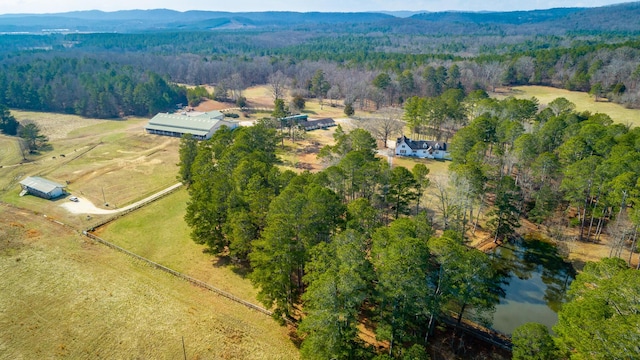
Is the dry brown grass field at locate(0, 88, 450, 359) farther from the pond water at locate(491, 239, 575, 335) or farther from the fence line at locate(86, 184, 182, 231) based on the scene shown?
the pond water at locate(491, 239, 575, 335)

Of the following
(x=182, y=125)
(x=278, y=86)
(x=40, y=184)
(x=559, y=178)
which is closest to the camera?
(x=559, y=178)

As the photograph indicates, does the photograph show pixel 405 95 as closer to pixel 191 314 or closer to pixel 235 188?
pixel 235 188

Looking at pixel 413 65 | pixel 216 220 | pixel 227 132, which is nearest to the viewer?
pixel 216 220

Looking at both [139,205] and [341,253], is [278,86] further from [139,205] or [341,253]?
[341,253]

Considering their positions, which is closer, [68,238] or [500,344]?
[500,344]

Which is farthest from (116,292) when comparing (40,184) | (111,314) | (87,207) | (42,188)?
(40,184)

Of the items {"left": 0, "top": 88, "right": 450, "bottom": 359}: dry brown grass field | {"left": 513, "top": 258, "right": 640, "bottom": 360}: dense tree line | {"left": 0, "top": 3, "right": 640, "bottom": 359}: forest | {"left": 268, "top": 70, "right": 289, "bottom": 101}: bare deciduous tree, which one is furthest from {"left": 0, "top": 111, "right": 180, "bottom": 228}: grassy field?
{"left": 513, "top": 258, "right": 640, "bottom": 360}: dense tree line

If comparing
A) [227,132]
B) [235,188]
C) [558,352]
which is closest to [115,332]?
[235,188]
